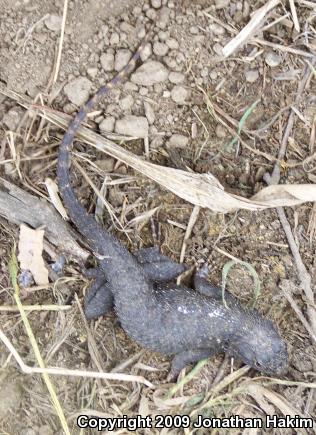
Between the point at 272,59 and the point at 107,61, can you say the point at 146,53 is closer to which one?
the point at 107,61

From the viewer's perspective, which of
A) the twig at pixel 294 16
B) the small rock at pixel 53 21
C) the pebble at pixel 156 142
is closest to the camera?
the small rock at pixel 53 21

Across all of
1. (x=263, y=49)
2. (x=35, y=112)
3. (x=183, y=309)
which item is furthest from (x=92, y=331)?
(x=263, y=49)

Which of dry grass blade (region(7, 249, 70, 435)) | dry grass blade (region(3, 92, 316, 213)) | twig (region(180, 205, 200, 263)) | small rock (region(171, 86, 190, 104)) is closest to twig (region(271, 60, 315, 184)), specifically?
dry grass blade (region(3, 92, 316, 213))

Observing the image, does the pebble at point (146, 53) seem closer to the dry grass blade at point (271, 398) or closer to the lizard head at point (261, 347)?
the lizard head at point (261, 347)

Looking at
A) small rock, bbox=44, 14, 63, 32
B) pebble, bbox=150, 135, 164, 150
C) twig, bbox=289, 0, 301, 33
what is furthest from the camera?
pebble, bbox=150, 135, 164, 150

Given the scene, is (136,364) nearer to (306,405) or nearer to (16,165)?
(306,405)

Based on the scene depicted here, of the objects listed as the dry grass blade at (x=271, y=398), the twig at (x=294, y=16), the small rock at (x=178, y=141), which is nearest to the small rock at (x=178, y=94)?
the small rock at (x=178, y=141)

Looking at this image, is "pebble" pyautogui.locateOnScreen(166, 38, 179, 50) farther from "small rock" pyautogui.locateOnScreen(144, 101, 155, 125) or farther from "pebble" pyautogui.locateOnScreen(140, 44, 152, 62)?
"small rock" pyautogui.locateOnScreen(144, 101, 155, 125)
